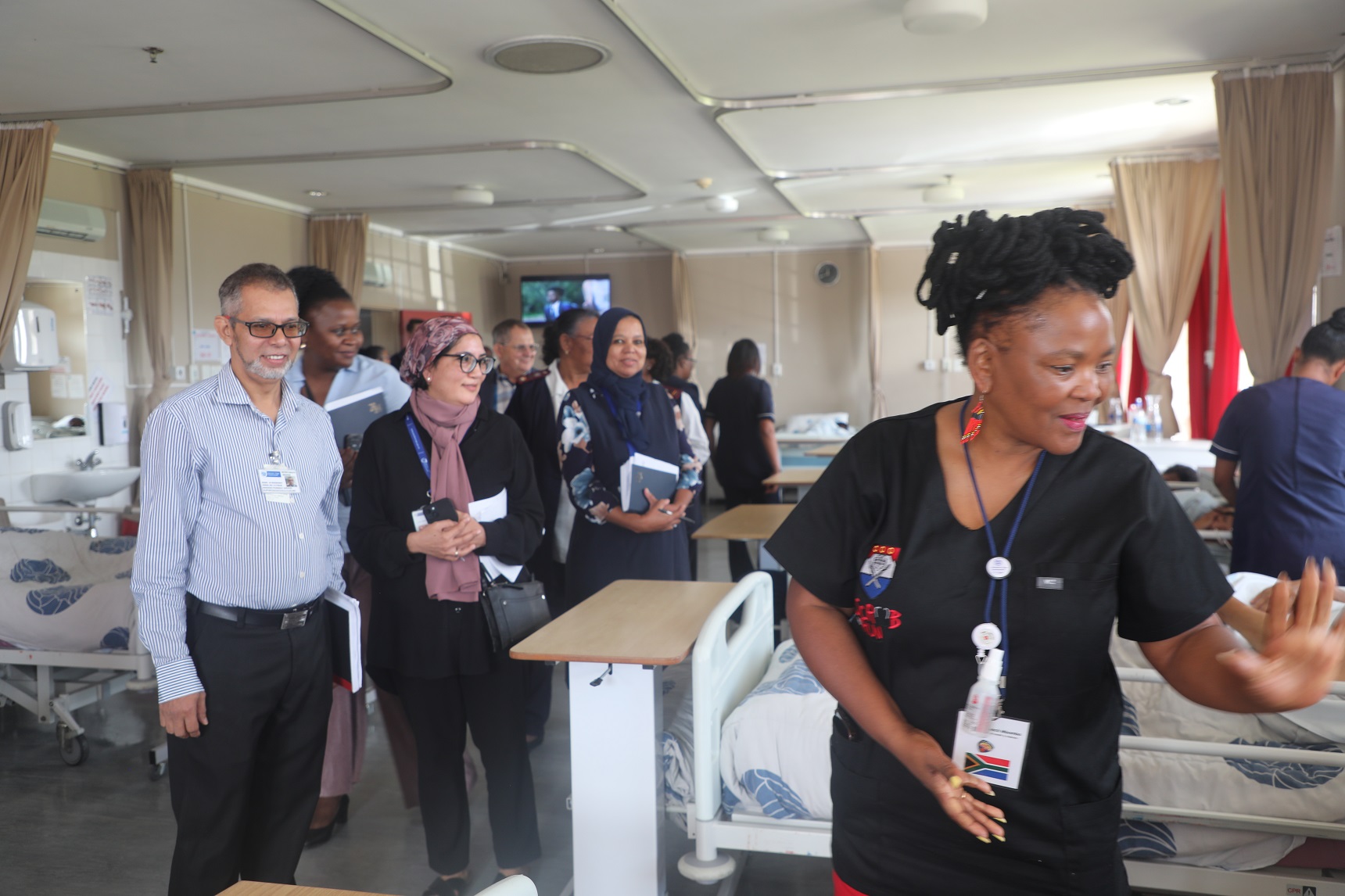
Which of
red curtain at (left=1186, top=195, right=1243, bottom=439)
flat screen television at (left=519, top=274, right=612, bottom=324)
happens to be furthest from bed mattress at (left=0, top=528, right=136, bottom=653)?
flat screen television at (left=519, top=274, right=612, bottom=324)

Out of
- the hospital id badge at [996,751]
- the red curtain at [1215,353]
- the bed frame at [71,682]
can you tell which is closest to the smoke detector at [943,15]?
the hospital id badge at [996,751]

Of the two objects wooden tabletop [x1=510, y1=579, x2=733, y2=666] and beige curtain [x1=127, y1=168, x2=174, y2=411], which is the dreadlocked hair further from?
beige curtain [x1=127, y1=168, x2=174, y2=411]

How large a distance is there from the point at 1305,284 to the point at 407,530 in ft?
15.1

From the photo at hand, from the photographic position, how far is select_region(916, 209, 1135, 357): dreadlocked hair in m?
1.17

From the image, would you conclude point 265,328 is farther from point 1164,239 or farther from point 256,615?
point 1164,239

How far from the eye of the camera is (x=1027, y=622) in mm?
1171

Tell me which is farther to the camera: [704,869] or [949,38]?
[949,38]

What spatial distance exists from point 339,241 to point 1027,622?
8377mm

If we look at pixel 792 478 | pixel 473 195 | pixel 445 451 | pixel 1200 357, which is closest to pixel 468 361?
pixel 445 451

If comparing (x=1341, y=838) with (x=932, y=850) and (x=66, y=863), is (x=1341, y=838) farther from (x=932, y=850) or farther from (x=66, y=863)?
(x=66, y=863)

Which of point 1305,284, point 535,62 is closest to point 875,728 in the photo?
point 535,62

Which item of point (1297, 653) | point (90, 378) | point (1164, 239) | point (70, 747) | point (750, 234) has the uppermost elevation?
point (750, 234)

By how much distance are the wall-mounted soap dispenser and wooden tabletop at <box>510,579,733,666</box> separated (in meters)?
4.91

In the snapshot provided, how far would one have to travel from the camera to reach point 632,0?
13.2 ft
